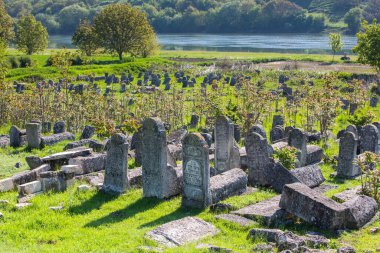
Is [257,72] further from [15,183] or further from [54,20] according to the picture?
[54,20]

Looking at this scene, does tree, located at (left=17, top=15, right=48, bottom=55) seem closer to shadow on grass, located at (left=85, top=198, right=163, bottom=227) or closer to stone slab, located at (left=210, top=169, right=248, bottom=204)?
shadow on grass, located at (left=85, top=198, right=163, bottom=227)

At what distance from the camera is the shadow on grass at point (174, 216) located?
44.8ft

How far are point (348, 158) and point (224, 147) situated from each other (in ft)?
13.7

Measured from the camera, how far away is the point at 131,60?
228ft

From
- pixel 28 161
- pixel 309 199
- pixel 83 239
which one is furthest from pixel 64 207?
pixel 309 199

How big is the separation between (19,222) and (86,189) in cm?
306

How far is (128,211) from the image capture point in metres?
14.8

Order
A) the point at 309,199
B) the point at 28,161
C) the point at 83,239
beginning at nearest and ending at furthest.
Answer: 1. the point at 83,239
2. the point at 309,199
3. the point at 28,161

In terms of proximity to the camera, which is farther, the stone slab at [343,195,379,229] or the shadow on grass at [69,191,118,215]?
the shadow on grass at [69,191,118,215]

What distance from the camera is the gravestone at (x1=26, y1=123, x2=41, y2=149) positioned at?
23422 mm

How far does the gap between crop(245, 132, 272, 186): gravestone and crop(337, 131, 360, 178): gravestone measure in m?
3.15

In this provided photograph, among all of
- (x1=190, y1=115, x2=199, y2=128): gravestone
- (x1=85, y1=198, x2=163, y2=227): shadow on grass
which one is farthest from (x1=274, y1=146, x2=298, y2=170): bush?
(x1=190, y1=115, x2=199, y2=128): gravestone

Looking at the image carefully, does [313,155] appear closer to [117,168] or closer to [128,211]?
[117,168]

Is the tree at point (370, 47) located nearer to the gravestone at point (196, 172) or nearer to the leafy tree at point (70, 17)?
the gravestone at point (196, 172)
